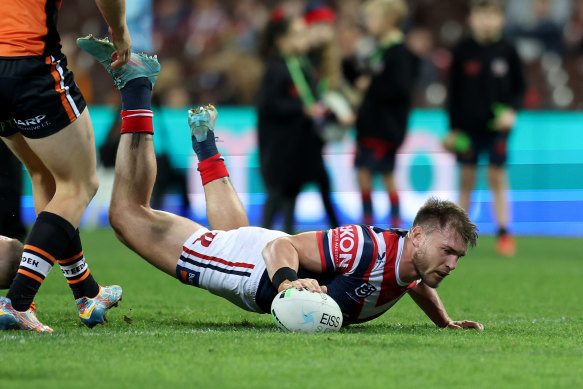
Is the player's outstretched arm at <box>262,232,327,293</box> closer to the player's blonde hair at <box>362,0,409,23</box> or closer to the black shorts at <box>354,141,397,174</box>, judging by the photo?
the black shorts at <box>354,141,397,174</box>

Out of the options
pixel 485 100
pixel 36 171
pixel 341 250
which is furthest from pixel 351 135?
pixel 341 250

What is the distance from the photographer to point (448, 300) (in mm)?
7352

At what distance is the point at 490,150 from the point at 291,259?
6.91 m

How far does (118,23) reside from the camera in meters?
4.96

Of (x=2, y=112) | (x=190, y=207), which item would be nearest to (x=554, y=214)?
(x=190, y=207)

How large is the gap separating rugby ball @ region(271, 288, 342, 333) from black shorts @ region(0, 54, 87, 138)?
4.61 feet

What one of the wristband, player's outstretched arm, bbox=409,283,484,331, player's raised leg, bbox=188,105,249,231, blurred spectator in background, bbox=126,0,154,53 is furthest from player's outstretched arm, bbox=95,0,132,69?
blurred spectator in background, bbox=126,0,154,53

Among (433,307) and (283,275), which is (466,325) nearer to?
(433,307)

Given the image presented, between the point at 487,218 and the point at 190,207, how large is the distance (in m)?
4.52

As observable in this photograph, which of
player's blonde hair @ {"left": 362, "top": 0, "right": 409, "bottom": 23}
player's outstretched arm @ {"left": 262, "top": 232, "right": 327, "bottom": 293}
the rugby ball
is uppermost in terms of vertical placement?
Result: player's blonde hair @ {"left": 362, "top": 0, "right": 409, "bottom": 23}

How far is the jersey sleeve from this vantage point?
5.07 meters

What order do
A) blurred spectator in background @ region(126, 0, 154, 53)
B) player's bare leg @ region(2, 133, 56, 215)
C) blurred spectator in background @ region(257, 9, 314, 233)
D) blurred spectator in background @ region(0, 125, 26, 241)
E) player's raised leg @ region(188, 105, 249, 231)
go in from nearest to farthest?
player's bare leg @ region(2, 133, 56, 215) < player's raised leg @ region(188, 105, 249, 231) < blurred spectator in background @ region(0, 125, 26, 241) < blurred spectator in background @ region(257, 9, 314, 233) < blurred spectator in background @ region(126, 0, 154, 53)

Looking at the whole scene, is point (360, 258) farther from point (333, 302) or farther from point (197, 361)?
point (197, 361)

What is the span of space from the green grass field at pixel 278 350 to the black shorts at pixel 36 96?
1.04 m
